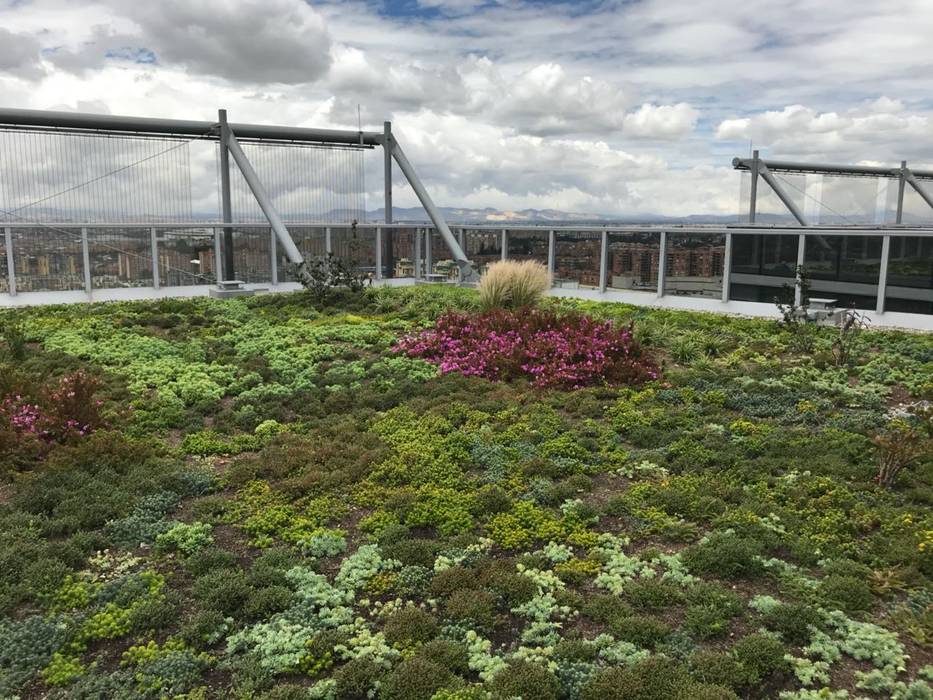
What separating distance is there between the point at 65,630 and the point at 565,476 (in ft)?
11.8

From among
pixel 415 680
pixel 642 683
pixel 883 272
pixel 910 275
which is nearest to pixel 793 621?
pixel 642 683

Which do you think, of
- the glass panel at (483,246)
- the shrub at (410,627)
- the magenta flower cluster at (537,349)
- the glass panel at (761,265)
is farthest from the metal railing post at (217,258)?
the shrub at (410,627)

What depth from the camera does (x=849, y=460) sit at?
5.64 meters

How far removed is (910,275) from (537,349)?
633 centimetres

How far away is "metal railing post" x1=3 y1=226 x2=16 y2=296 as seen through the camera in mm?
13945

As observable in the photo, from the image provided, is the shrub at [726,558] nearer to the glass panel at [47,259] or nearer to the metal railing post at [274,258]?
the metal railing post at [274,258]

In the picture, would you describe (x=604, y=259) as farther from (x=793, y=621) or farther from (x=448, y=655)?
(x=448, y=655)

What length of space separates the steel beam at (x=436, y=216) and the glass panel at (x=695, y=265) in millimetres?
5895

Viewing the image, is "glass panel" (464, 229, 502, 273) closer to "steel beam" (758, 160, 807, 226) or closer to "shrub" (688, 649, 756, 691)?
"shrub" (688, 649, 756, 691)

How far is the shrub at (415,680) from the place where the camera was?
3.16m

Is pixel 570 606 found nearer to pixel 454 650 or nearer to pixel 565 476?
pixel 454 650

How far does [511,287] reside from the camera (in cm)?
1150

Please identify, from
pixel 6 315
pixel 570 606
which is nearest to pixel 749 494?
pixel 570 606

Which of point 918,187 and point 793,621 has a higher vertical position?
point 918,187
